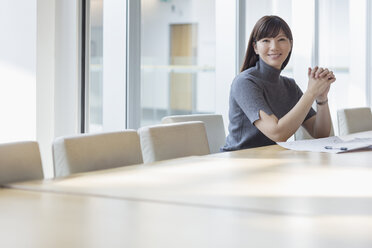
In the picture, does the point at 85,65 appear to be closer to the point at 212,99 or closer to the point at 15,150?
the point at 212,99

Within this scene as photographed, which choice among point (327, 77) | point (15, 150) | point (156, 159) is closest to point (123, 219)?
point (15, 150)

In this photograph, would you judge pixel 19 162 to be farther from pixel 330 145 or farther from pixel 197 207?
pixel 330 145

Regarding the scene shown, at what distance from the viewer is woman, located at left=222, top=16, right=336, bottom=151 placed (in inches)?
113

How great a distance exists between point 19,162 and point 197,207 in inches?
25.6

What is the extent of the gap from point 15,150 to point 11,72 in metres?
1.87

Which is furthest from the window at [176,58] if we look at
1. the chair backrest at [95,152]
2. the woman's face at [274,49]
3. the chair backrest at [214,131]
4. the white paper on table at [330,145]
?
the chair backrest at [95,152]

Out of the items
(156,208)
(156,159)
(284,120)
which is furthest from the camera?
(284,120)

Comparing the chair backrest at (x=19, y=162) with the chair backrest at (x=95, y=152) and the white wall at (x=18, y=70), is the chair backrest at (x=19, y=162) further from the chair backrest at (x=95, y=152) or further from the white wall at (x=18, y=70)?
the white wall at (x=18, y=70)

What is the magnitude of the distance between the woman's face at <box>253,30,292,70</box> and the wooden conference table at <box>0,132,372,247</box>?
1.22 metres

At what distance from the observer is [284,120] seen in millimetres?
2840

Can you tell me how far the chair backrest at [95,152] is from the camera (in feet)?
6.37

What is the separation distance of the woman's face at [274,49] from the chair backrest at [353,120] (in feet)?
3.28

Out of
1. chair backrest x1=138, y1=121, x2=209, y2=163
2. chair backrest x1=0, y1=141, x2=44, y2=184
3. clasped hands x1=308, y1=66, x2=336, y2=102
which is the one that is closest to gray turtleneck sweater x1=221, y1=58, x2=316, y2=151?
clasped hands x1=308, y1=66, x2=336, y2=102

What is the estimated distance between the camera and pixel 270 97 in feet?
10.3
